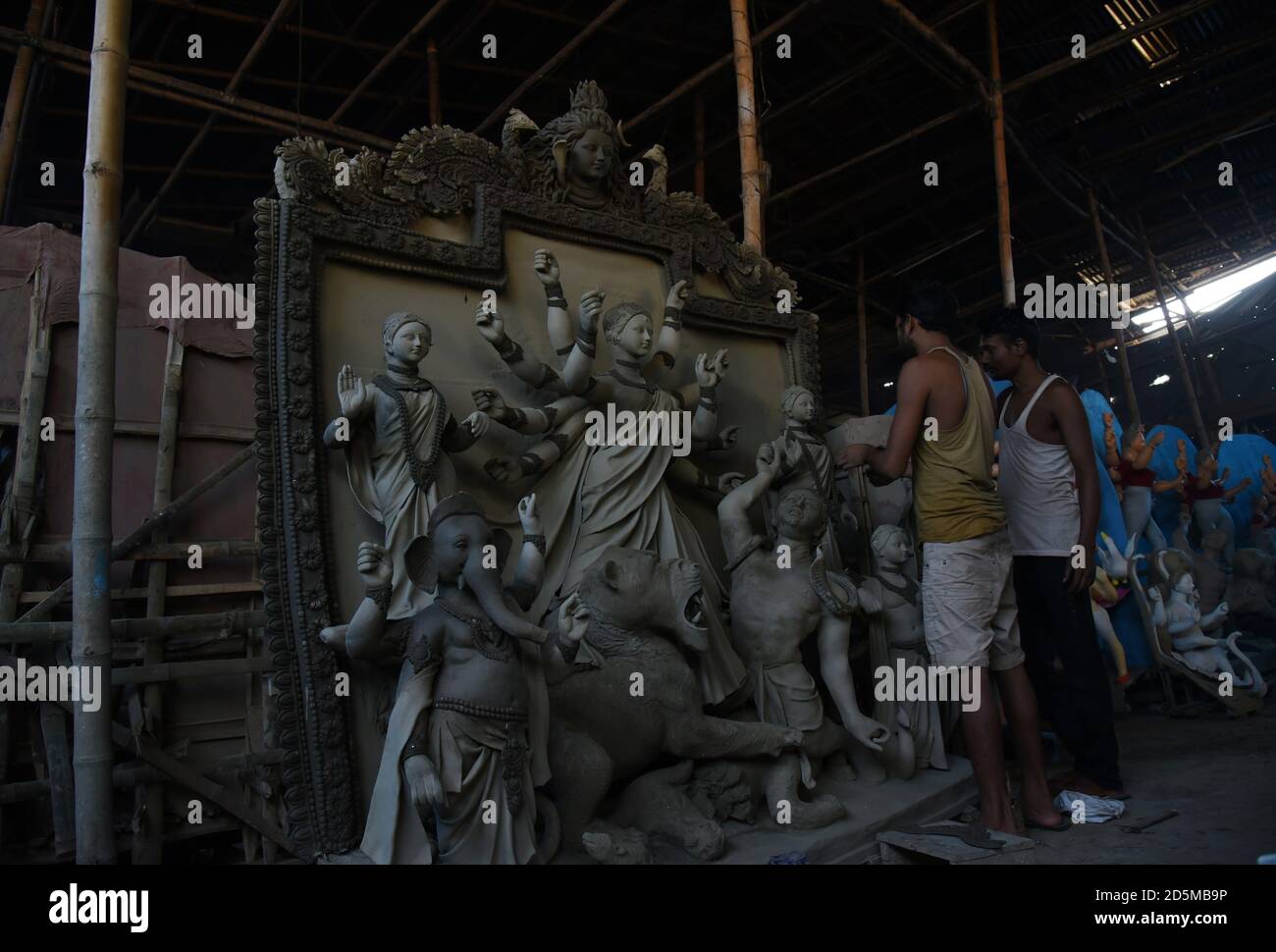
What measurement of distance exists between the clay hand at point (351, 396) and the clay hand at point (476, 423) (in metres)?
0.48

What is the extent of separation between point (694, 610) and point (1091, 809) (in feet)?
6.37

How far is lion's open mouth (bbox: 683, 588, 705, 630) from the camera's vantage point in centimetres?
389

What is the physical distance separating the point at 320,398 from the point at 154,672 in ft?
5.00

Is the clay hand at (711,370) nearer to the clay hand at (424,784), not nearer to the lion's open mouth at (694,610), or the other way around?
the lion's open mouth at (694,610)

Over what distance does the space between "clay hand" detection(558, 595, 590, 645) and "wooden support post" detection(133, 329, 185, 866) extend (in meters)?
2.28

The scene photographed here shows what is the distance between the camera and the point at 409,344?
154 inches

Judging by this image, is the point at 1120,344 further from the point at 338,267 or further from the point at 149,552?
the point at 149,552

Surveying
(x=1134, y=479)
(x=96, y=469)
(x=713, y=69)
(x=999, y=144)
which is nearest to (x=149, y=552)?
(x=96, y=469)

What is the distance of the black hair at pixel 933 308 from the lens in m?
4.16

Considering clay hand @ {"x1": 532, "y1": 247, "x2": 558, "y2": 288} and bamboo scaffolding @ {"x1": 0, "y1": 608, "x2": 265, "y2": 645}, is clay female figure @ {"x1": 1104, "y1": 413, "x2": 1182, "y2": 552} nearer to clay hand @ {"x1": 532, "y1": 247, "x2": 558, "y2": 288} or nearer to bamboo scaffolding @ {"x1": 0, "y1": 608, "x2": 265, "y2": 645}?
→ clay hand @ {"x1": 532, "y1": 247, "x2": 558, "y2": 288}

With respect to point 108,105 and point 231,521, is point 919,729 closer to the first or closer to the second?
point 231,521

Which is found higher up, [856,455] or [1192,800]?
[856,455]

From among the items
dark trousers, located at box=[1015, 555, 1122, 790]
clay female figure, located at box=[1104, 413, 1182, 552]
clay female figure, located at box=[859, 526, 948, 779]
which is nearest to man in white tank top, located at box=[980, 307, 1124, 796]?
dark trousers, located at box=[1015, 555, 1122, 790]
